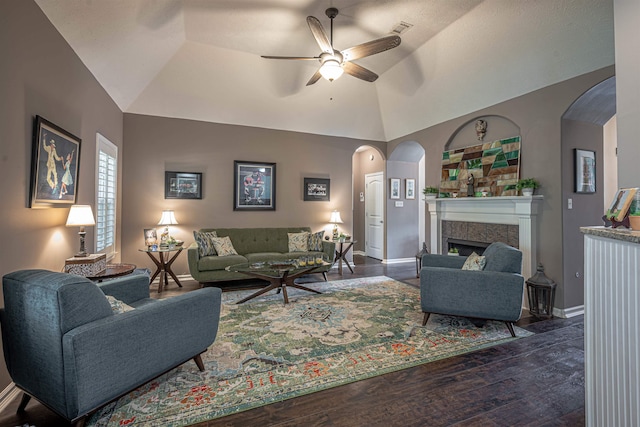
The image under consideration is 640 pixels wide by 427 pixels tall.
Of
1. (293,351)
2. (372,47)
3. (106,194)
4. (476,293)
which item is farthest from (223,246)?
(476,293)

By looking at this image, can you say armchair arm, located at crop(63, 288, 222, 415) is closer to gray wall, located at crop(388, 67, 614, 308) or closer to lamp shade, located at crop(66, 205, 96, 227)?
lamp shade, located at crop(66, 205, 96, 227)

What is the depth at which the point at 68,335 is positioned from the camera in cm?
149

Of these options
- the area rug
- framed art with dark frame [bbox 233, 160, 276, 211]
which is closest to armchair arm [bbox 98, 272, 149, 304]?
the area rug

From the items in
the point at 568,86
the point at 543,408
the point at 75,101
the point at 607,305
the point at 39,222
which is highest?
the point at 568,86

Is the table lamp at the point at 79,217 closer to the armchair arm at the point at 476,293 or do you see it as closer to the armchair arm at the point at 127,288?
the armchair arm at the point at 127,288

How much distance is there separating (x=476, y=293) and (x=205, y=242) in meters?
3.99

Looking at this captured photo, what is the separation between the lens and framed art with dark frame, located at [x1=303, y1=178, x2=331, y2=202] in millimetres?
6141

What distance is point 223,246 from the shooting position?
4.97 m

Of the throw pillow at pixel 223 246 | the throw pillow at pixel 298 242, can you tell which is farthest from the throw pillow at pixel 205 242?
the throw pillow at pixel 298 242

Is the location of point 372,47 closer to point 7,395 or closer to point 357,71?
point 357,71

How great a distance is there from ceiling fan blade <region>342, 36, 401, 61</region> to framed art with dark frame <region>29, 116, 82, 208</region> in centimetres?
285

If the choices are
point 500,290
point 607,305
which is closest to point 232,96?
point 500,290

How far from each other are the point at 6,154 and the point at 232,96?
3.61 m

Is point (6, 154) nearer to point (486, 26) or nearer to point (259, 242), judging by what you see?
point (259, 242)
